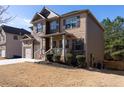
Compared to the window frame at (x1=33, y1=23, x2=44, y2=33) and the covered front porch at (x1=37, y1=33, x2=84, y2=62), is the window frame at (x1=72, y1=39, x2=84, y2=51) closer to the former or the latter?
the covered front porch at (x1=37, y1=33, x2=84, y2=62)

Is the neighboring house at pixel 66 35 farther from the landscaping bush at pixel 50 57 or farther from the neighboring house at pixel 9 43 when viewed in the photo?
the neighboring house at pixel 9 43

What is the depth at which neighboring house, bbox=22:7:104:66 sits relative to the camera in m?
18.8

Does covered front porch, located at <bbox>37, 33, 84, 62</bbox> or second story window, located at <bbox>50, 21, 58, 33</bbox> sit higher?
second story window, located at <bbox>50, 21, 58, 33</bbox>

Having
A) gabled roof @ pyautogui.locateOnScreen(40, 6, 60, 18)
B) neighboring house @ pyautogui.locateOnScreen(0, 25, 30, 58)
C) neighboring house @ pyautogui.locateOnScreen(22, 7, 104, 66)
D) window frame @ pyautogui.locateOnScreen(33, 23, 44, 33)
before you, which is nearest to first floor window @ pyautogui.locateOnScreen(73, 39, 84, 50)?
neighboring house @ pyautogui.locateOnScreen(22, 7, 104, 66)

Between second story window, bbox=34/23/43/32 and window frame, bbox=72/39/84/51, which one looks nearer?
window frame, bbox=72/39/84/51

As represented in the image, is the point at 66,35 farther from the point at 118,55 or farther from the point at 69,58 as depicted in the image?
the point at 118,55

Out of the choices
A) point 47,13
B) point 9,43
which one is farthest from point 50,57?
point 9,43

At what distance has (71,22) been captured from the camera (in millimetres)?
19969

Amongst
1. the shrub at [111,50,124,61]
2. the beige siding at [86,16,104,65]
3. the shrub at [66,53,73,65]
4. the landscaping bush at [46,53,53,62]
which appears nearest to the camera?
the shrub at [66,53,73,65]

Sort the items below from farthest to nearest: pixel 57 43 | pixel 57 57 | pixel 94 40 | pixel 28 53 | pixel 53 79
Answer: pixel 28 53
pixel 57 43
pixel 94 40
pixel 57 57
pixel 53 79

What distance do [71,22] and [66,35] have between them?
158 cm

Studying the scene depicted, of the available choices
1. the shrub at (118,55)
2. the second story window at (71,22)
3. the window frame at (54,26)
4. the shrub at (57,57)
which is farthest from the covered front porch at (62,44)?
the shrub at (118,55)

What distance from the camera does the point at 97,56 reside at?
22094mm

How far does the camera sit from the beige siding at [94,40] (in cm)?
1908
